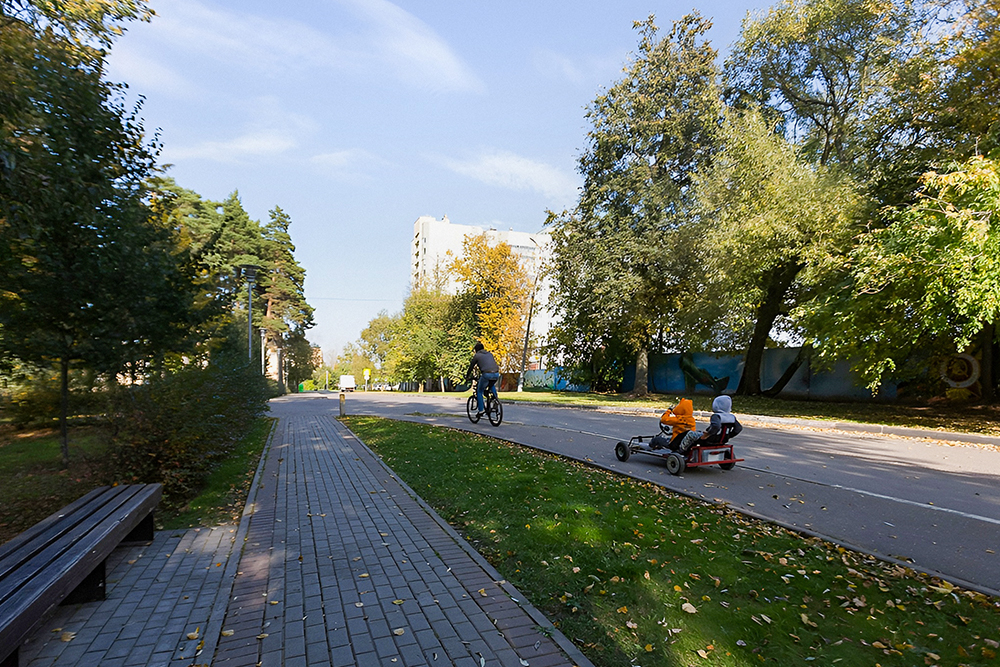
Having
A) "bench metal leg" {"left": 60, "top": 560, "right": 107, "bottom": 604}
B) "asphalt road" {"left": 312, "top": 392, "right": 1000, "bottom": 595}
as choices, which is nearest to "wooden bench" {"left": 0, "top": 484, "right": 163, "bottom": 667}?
"bench metal leg" {"left": 60, "top": 560, "right": 107, "bottom": 604}

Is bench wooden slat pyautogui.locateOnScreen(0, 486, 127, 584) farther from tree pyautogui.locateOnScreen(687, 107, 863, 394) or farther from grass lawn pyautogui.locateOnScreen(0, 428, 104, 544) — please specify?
tree pyautogui.locateOnScreen(687, 107, 863, 394)

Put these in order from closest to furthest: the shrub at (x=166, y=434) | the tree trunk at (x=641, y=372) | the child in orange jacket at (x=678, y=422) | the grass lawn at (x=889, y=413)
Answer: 1. the shrub at (x=166, y=434)
2. the child in orange jacket at (x=678, y=422)
3. the grass lawn at (x=889, y=413)
4. the tree trunk at (x=641, y=372)

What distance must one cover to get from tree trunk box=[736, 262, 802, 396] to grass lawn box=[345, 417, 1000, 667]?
18.9 meters

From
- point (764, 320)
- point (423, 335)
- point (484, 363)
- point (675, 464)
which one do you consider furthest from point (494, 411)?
point (423, 335)

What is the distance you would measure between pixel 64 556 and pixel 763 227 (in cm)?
1945

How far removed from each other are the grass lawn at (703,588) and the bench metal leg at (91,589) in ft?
9.80

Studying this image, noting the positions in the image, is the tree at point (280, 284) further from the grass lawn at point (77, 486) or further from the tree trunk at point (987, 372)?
the tree trunk at point (987, 372)

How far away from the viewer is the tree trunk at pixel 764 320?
22.1 m

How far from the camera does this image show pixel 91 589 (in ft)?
12.8

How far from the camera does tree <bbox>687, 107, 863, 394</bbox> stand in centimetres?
1741

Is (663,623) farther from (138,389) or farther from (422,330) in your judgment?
(422,330)

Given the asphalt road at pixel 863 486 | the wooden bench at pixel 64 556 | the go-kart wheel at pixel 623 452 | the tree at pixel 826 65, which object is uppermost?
the tree at pixel 826 65

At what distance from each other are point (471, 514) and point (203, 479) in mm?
4059

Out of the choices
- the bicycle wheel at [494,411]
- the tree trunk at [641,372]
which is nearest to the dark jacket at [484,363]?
the bicycle wheel at [494,411]
